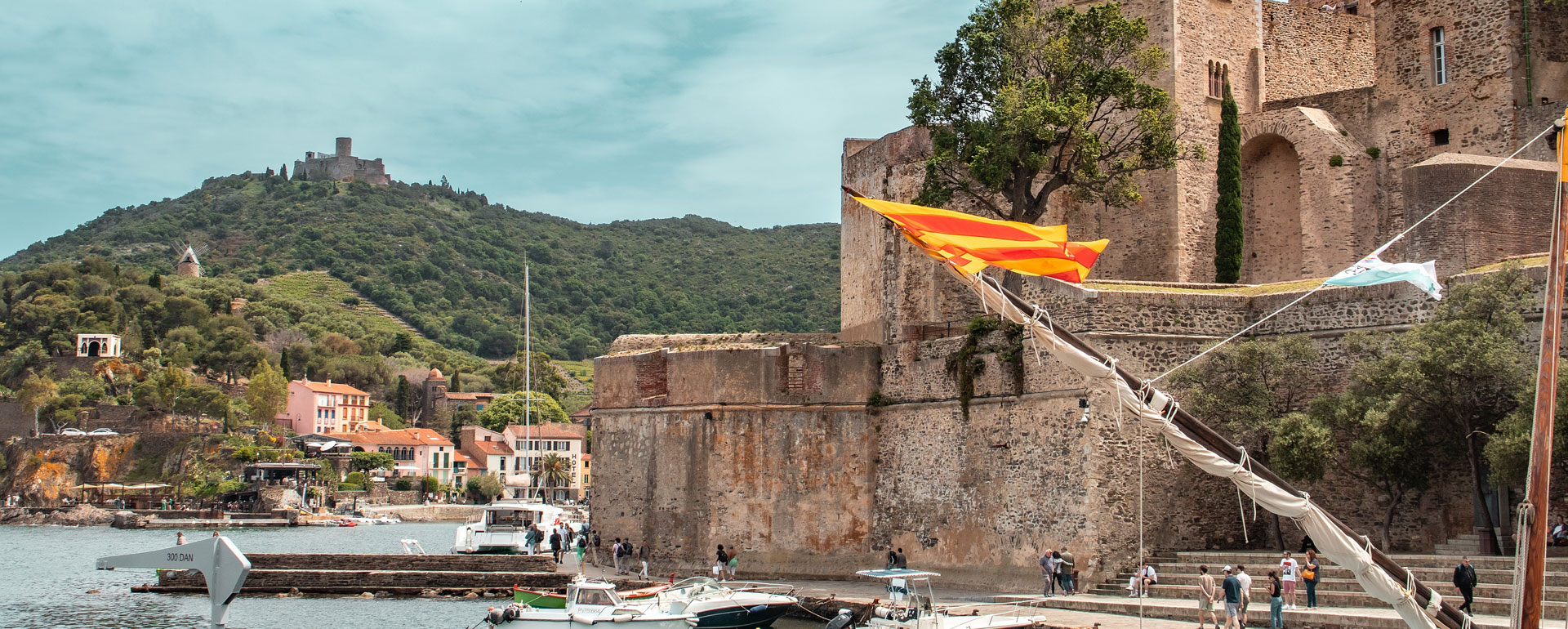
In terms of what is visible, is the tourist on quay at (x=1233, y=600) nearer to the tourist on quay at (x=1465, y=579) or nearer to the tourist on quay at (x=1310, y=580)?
the tourist on quay at (x=1310, y=580)

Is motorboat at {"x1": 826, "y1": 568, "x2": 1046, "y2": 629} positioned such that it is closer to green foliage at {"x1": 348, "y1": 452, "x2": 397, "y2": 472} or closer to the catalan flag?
the catalan flag

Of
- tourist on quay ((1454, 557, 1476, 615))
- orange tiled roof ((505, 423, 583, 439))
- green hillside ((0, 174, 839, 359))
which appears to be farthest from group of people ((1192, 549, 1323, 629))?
green hillside ((0, 174, 839, 359))

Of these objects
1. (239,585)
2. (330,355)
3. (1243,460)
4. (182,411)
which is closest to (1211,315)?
(1243,460)

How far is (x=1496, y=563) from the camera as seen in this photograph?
19.7 meters

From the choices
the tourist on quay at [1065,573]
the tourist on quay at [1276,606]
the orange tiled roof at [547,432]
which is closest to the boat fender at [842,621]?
the tourist on quay at [1065,573]

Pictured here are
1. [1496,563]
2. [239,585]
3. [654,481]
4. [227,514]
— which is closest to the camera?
[1496,563]

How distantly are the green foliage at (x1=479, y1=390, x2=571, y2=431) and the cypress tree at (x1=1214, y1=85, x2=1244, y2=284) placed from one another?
9134 centimetres

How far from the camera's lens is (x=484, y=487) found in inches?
4407

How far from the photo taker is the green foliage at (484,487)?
11138 cm

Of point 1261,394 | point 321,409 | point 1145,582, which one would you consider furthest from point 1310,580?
point 321,409

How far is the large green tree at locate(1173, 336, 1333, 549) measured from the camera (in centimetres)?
2180

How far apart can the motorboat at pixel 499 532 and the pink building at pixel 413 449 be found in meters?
74.2

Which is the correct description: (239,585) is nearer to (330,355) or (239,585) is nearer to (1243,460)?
(1243,460)

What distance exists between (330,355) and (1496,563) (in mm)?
139373
